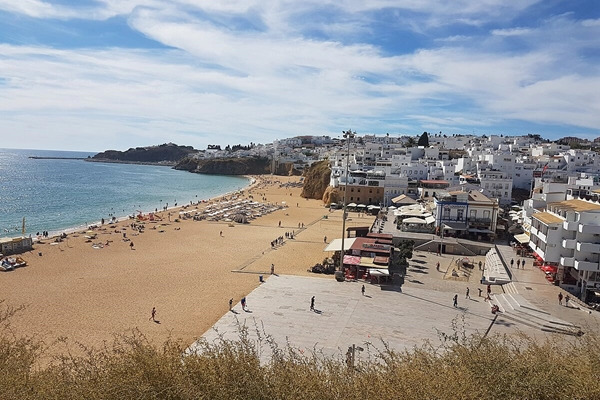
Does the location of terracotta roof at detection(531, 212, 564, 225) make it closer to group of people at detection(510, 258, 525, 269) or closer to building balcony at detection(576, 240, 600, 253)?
building balcony at detection(576, 240, 600, 253)

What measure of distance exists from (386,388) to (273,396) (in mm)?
1969

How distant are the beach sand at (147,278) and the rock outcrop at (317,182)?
86.9 feet

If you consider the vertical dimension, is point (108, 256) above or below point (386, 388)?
below

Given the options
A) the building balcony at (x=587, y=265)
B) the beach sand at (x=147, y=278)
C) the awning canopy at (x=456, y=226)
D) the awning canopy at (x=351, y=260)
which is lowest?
the beach sand at (x=147, y=278)

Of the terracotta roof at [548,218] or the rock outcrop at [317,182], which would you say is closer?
the terracotta roof at [548,218]

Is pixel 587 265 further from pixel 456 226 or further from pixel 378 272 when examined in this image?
pixel 456 226

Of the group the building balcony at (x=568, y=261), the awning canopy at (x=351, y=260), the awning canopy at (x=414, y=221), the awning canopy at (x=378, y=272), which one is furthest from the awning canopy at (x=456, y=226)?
the awning canopy at (x=378, y=272)

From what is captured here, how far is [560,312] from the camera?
17.3 metres

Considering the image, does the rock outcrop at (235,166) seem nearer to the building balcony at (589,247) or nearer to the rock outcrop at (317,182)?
the rock outcrop at (317,182)

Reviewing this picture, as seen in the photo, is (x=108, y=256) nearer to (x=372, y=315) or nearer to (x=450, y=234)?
(x=372, y=315)

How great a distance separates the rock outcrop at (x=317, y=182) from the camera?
68.8 metres

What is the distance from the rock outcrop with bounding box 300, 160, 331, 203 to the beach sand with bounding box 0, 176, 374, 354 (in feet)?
86.9

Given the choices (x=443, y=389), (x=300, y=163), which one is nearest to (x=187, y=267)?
(x=443, y=389)

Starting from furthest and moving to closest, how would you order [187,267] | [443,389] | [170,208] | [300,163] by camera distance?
[300,163], [170,208], [187,267], [443,389]
